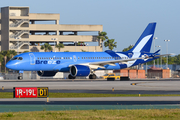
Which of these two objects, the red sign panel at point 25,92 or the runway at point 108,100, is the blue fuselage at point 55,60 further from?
the red sign panel at point 25,92

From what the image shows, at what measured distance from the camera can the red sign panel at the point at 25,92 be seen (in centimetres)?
2781

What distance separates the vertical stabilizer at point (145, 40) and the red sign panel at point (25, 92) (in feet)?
140

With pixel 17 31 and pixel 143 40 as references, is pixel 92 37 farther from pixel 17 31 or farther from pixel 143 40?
pixel 143 40

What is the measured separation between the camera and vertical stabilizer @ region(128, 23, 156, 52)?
6869 centimetres

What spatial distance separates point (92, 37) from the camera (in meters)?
169

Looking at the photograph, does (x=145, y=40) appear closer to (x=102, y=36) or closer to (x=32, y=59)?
(x=32, y=59)

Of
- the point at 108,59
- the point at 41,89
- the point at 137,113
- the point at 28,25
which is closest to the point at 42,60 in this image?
the point at 108,59

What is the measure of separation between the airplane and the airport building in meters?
91.5

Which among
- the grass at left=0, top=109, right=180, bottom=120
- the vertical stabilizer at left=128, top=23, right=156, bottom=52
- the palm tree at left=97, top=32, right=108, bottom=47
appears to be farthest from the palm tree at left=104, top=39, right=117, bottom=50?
the grass at left=0, top=109, right=180, bottom=120

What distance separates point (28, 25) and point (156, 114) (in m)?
144

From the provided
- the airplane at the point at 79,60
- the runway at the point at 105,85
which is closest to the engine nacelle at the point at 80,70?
the airplane at the point at 79,60

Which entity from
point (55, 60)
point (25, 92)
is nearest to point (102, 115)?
point (25, 92)

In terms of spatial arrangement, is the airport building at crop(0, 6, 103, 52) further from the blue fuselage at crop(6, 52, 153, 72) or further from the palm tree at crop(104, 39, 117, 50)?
the blue fuselage at crop(6, 52, 153, 72)

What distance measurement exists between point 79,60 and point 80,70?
168 inches
